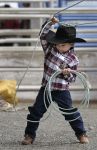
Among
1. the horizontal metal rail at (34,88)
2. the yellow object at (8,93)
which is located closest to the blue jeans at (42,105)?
the yellow object at (8,93)

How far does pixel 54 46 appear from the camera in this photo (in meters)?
6.38

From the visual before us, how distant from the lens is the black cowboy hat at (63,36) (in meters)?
6.30

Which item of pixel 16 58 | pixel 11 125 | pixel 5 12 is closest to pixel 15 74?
pixel 16 58

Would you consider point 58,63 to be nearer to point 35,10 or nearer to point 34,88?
point 34,88

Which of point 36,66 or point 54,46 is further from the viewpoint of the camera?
point 36,66

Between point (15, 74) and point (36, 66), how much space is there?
1.15ft

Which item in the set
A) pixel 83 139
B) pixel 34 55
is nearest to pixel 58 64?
pixel 83 139

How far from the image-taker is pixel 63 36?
20.9ft

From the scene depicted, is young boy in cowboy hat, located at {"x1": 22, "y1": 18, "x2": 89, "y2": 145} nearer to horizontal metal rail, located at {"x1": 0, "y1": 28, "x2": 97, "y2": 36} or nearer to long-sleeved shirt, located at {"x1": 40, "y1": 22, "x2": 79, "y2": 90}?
long-sleeved shirt, located at {"x1": 40, "y1": 22, "x2": 79, "y2": 90}

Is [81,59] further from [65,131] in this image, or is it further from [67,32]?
[67,32]

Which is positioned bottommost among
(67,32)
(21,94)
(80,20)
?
(21,94)

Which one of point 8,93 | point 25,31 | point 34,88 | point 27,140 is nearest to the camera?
point 27,140

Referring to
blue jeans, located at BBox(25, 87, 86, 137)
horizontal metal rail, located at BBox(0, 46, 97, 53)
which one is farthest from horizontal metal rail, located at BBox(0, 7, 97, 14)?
blue jeans, located at BBox(25, 87, 86, 137)

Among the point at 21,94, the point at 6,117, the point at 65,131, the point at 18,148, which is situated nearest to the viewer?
the point at 18,148
